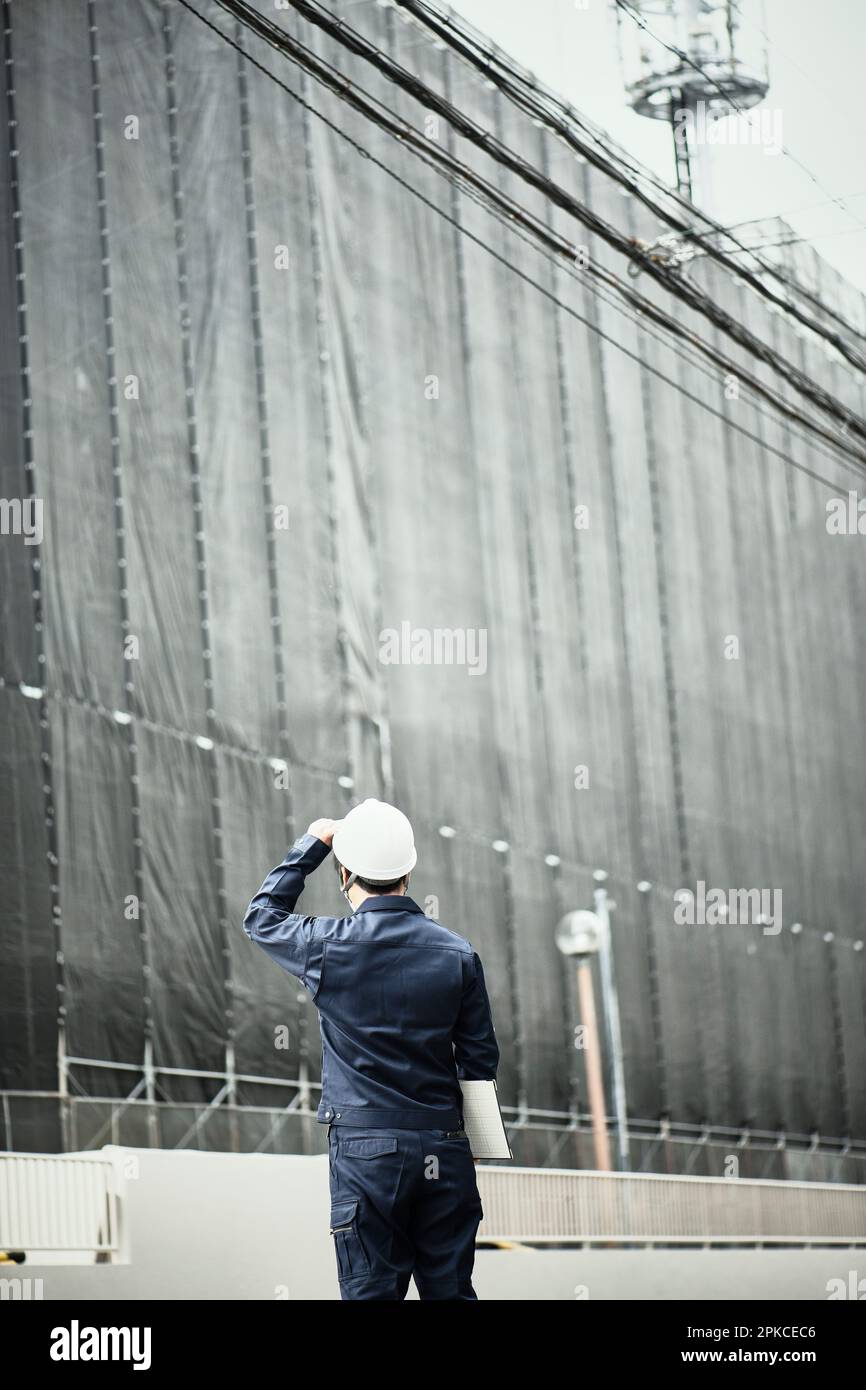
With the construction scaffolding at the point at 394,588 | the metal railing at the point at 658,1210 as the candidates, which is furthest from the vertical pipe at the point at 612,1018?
the metal railing at the point at 658,1210

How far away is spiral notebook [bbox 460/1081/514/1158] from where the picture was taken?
179 inches

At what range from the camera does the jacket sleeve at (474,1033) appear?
4.59m

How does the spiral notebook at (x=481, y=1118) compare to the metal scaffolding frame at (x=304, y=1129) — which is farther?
the metal scaffolding frame at (x=304, y=1129)

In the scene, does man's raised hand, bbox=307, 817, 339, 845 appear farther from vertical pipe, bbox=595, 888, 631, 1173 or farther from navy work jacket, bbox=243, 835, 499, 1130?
vertical pipe, bbox=595, 888, 631, 1173

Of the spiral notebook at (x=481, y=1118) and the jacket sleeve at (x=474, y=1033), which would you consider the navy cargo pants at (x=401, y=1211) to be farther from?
the jacket sleeve at (x=474, y=1033)

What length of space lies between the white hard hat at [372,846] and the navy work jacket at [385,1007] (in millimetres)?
69

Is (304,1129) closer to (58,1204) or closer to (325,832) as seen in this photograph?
(58,1204)

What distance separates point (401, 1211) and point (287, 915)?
770 mm

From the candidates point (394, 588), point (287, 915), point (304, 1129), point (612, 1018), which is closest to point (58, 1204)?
point (287, 915)

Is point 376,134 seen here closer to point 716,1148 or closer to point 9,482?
point 9,482

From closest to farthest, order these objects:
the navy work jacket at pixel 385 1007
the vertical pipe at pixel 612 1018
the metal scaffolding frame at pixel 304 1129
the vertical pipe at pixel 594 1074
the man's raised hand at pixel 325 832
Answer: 1. the navy work jacket at pixel 385 1007
2. the man's raised hand at pixel 325 832
3. the metal scaffolding frame at pixel 304 1129
4. the vertical pipe at pixel 594 1074
5. the vertical pipe at pixel 612 1018

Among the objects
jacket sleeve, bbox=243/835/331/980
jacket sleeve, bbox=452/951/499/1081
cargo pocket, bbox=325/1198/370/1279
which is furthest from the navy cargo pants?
jacket sleeve, bbox=243/835/331/980
